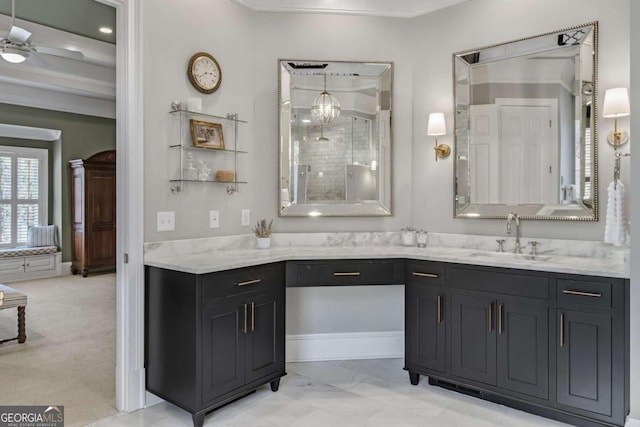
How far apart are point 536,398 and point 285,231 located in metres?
1.96

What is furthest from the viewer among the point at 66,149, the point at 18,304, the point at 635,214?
the point at 66,149

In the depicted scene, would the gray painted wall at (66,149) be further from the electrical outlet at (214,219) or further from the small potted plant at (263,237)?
the small potted plant at (263,237)

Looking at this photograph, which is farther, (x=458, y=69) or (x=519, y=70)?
(x=458, y=69)

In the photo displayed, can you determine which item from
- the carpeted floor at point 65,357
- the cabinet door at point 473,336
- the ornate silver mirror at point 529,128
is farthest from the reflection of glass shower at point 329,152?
the carpeted floor at point 65,357

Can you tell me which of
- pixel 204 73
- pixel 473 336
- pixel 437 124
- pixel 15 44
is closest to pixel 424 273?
pixel 473 336

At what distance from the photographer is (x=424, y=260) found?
2887 millimetres

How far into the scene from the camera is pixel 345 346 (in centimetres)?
348

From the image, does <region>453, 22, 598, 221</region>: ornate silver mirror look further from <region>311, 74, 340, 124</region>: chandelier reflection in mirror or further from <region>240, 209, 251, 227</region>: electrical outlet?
<region>240, 209, 251, 227</region>: electrical outlet

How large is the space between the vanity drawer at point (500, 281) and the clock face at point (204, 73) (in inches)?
78.6

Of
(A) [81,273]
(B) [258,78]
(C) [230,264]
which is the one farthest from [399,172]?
(A) [81,273]

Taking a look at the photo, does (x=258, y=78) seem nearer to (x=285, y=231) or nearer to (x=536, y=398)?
(x=285, y=231)

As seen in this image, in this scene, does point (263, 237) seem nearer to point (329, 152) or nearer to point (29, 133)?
point (329, 152)

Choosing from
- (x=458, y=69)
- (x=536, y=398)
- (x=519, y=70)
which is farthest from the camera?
(x=458, y=69)

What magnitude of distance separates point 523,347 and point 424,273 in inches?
27.7
